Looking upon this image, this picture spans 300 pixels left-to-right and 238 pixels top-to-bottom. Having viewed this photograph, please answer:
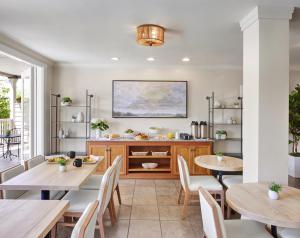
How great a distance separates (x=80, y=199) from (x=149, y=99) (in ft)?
10.4

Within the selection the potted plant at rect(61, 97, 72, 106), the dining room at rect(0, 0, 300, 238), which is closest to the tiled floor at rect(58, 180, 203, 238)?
Answer: the dining room at rect(0, 0, 300, 238)

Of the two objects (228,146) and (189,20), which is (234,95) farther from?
(189,20)

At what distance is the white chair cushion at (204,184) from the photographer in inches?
121

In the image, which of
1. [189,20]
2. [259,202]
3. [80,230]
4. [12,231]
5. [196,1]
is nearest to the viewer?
[80,230]

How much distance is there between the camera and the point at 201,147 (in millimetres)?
4875

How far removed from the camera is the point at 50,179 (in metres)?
2.43

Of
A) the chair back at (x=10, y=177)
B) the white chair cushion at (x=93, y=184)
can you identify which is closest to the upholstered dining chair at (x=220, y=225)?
the white chair cushion at (x=93, y=184)

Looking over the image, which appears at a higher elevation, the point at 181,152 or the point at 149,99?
the point at 149,99

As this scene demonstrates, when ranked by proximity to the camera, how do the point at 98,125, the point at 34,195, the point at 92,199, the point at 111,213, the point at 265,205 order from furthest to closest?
1. the point at 98,125
2. the point at 111,213
3. the point at 34,195
4. the point at 92,199
5. the point at 265,205

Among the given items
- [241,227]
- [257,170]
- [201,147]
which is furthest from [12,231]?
[201,147]

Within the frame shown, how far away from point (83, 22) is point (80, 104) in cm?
274

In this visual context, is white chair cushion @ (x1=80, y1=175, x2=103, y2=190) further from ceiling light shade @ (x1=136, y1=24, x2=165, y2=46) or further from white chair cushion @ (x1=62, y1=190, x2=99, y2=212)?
ceiling light shade @ (x1=136, y1=24, x2=165, y2=46)

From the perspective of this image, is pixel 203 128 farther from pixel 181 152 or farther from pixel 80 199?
pixel 80 199

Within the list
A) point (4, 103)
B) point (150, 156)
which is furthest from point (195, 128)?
point (4, 103)
